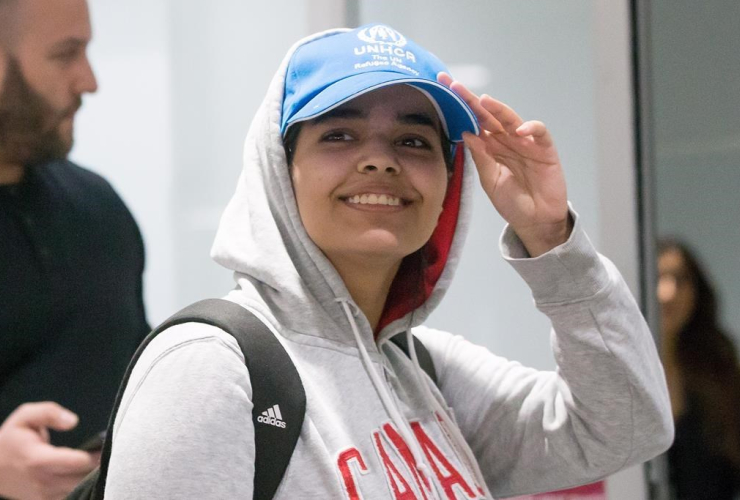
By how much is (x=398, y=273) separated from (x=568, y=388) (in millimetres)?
307

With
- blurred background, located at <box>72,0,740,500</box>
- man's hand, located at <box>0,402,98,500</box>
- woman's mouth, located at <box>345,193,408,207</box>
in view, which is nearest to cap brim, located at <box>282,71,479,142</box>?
woman's mouth, located at <box>345,193,408,207</box>

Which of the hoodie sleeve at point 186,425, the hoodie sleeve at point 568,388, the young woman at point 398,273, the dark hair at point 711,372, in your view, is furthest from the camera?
the dark hair at point 711,372

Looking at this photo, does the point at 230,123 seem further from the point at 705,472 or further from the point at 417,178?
the point at 705,472

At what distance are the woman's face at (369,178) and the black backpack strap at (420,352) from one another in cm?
17

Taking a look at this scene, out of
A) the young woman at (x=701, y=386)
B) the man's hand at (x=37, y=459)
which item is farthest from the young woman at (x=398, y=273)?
the young woman at (x=701, y=386)

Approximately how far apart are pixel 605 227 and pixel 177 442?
56.3 inches

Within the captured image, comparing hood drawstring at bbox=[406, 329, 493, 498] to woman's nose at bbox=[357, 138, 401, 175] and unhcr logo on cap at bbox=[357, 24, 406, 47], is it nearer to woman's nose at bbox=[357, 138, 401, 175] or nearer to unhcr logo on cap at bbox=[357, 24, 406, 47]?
woman's nose at bbox=[357, 138, 401, 175]

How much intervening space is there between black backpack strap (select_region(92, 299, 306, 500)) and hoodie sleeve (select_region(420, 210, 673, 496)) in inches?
15.2

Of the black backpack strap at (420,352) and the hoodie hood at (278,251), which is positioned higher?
the hoodie hood at (278,251)

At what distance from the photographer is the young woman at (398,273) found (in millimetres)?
1200

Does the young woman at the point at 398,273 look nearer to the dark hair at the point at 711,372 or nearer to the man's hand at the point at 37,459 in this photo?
the man's hand at the point at 37,459

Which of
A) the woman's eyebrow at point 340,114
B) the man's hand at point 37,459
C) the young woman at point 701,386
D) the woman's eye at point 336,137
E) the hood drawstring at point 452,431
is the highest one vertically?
the woman's eyebrow at point 340,114

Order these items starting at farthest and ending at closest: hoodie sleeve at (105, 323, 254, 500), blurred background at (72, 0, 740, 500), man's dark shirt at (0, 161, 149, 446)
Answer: blurred background at (72, 0, 740, 500) → man's dark shirt at (0, 161, 149, 446) → hoodie sleeve at (105, 323, 254, 500)

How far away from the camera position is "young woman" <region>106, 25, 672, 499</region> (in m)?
1.20
